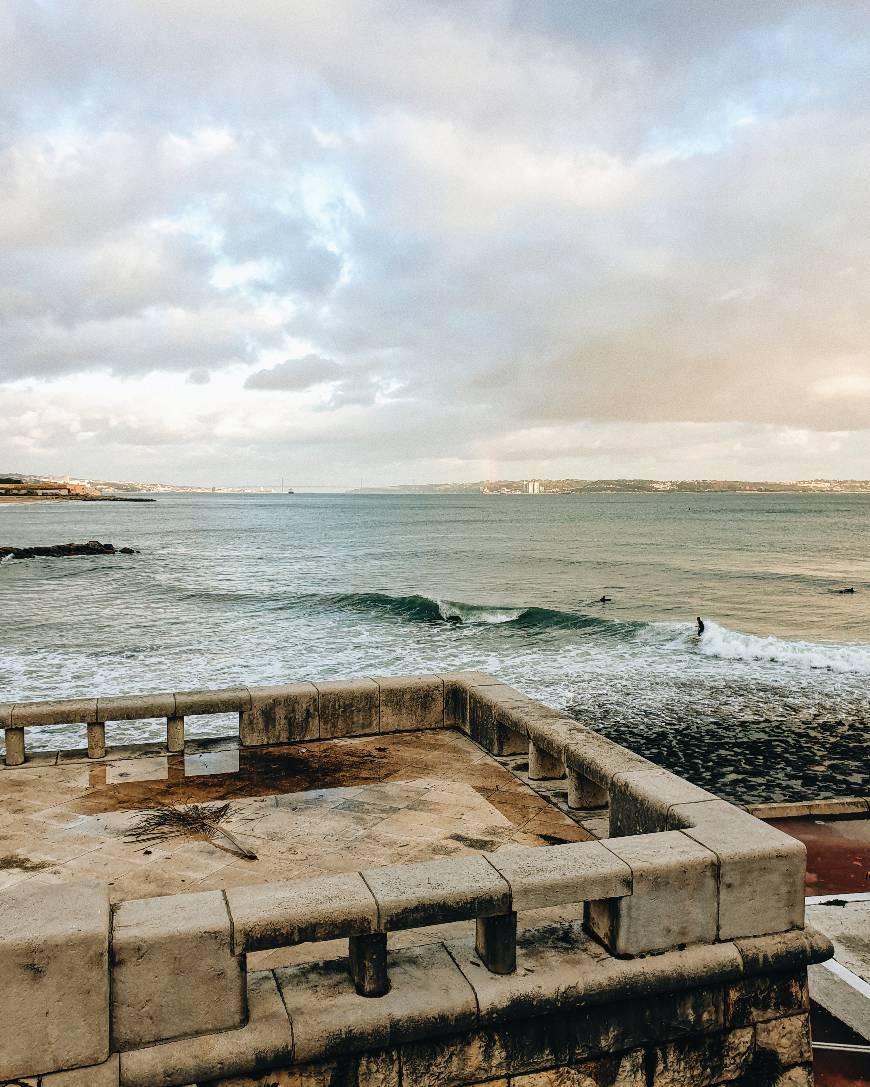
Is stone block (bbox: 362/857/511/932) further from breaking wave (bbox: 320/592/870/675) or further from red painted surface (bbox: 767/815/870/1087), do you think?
breaking wave (bbox: 320/592/870/675)

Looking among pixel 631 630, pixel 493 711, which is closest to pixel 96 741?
pixel 493 711

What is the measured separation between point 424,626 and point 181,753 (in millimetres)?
25603

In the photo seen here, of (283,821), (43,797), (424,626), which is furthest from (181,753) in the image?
(424,626)

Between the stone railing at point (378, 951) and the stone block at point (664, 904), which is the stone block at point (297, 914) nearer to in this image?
the stone railing at point (378, 951)

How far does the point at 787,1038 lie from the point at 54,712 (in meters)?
6.42

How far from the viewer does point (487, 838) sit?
5969mm

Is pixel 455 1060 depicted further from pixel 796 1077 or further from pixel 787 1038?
pixel 796 1077

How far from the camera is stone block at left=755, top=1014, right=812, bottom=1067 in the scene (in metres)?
4.61

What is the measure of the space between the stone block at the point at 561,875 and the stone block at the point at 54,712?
4780 mm

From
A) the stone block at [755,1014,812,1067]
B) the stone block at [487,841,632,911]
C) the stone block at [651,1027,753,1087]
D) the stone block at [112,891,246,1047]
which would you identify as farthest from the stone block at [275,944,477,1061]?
the stone block at [755,1014,812,1067]

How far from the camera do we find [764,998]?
4.56 meters

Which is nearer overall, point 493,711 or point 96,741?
point 96,741

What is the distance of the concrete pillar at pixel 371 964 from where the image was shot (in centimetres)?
397

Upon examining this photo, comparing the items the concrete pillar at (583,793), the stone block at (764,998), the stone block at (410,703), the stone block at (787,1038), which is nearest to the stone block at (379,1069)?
the stone block at (764,998)
